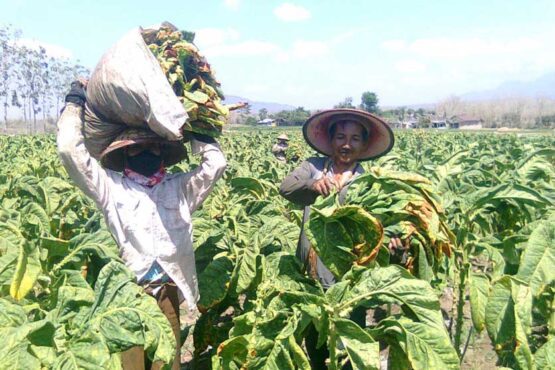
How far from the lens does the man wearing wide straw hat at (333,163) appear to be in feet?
8.66

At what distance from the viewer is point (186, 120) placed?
2.51 m

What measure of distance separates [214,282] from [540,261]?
5.10 ft

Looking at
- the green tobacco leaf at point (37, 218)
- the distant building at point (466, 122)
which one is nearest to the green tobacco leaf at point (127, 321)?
the green tobacco leaf at point (37, 218)

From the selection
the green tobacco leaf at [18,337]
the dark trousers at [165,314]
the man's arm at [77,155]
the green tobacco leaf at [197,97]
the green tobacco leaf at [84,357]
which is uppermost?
the green tobacco leaf at [197,97]

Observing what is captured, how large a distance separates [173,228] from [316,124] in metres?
0.86

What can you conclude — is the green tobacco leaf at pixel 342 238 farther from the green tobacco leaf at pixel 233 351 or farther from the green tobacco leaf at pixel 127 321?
the green tobacco leaf at pixel 127 321

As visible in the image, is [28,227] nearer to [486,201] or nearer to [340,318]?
[340,318]

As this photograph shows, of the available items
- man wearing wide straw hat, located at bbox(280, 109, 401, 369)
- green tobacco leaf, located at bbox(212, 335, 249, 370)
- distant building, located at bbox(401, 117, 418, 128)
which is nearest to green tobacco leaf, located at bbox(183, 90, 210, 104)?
man wearing wide straw hat, located at bbox(280, 109, 401, 369)

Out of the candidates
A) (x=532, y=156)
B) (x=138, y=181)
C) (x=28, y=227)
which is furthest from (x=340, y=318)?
(x=532, y=156)

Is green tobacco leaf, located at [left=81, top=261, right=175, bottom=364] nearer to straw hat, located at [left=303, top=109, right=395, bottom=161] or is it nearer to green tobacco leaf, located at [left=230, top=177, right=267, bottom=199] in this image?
straw hat, located at [left=303, top=109, right=395, bottom=161]

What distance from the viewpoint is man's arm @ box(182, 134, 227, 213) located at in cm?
266

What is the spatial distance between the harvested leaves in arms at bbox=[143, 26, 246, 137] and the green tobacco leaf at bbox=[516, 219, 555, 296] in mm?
1405

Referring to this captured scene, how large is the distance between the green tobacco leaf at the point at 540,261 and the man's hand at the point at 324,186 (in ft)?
2.72

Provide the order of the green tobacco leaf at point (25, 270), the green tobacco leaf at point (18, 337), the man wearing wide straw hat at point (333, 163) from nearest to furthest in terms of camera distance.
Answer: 1. the green tobacco leaf at point (18, 337)
2. the green tobacco leaf at point (25, 270)
3. the man wearing wide straw hat at point (333, 163)
